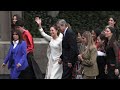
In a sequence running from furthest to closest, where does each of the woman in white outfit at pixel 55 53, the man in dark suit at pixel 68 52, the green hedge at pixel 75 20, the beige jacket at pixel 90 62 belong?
the green hedge at pixel 75 20, the woman in white outfit at pixel 55 53, the man in dark suit at pixel 68 52, the beige jacket at pixel 90 62

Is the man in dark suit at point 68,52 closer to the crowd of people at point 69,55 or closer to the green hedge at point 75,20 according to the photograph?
the crowd of people at point 69,55

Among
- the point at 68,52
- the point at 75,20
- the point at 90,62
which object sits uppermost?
the point at 75,20

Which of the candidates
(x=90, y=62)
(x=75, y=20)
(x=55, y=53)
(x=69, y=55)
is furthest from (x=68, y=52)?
(x=75, y=20)

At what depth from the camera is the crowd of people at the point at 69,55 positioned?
8.91 m

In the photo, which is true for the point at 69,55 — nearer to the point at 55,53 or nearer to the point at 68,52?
the point at 68,52

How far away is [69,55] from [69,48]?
156mm

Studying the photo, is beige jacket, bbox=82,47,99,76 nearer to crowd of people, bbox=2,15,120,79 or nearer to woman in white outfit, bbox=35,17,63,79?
crowd of people, bbox=2,15,120,79

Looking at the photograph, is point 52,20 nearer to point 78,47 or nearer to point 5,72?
point 5,72

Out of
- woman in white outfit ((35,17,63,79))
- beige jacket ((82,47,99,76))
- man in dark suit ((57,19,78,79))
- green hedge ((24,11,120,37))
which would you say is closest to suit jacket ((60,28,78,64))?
man in dark suit ((57,19,78,79))

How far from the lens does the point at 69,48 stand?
367 inches

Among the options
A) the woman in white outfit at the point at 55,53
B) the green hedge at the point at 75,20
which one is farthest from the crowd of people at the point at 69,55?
the green hedge at the point at 75,20

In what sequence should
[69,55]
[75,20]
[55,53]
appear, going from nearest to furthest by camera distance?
1. [69,55]
2. [55,53]
3. [75,20]
